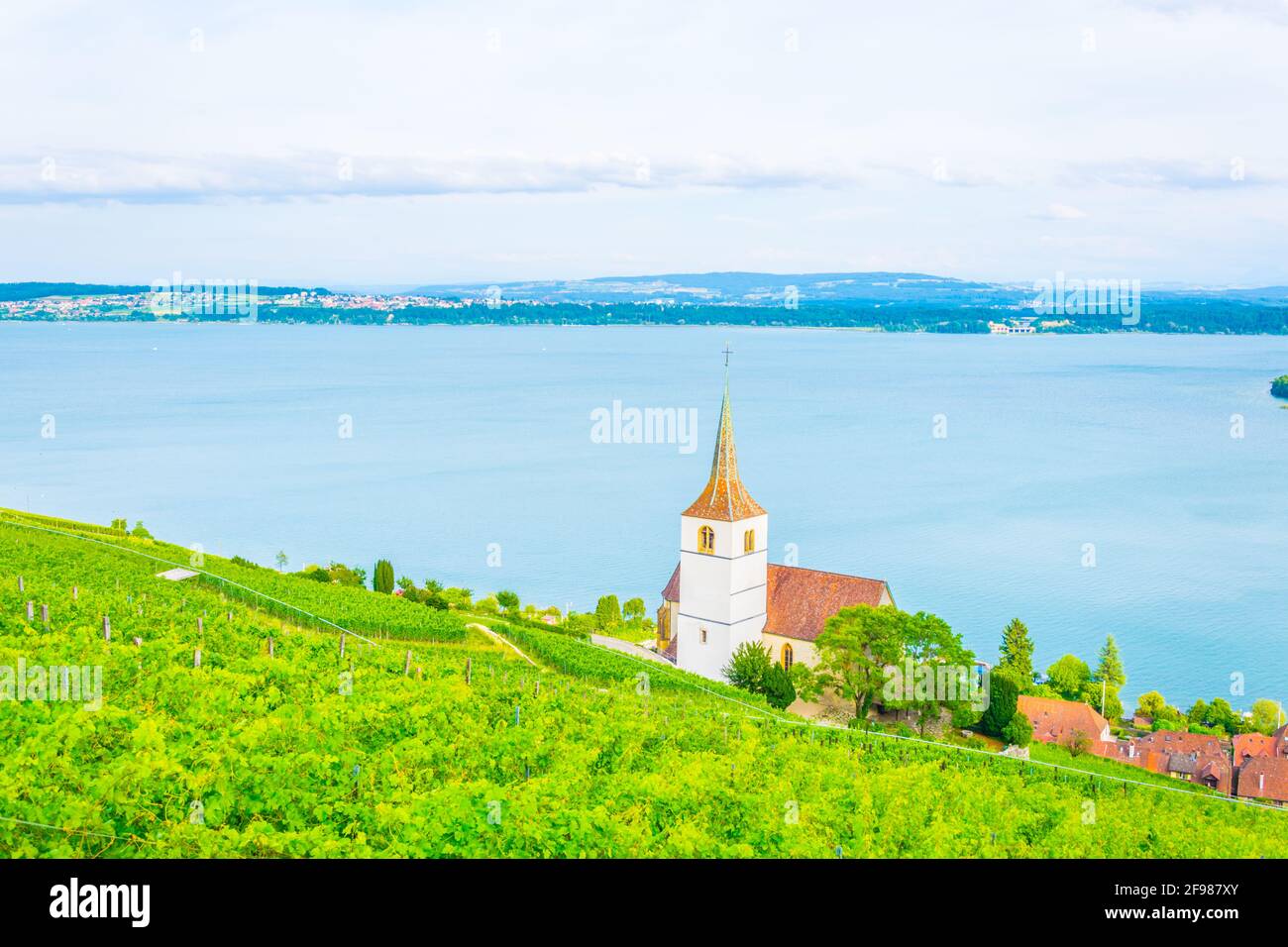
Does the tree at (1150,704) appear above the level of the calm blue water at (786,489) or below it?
below

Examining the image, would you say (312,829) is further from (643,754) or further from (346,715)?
(643,754)

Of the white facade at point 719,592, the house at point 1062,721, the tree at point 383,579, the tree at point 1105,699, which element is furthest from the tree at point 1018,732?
the tree at point 383,579

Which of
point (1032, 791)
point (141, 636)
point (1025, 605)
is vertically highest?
point (141, 636)

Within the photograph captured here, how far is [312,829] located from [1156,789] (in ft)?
59.1

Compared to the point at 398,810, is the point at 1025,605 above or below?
below

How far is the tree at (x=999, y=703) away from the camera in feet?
112

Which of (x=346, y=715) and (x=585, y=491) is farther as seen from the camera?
(x=585, y=491)

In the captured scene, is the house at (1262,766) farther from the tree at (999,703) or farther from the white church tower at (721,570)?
the white church tower at (721,570)

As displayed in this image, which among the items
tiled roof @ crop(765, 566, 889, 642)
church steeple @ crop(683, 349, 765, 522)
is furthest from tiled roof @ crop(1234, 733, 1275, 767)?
church steeple @ crop(683, 349, 765, 522)

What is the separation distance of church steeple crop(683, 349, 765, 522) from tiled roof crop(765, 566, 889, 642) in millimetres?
2659

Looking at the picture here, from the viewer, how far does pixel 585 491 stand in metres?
81.4

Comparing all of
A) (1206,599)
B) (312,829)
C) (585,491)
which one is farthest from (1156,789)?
(585,491)

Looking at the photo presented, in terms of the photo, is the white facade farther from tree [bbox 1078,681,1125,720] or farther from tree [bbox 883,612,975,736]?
tree [bbox 1078,681,1125,720]

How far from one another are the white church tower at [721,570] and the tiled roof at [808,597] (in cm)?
59
